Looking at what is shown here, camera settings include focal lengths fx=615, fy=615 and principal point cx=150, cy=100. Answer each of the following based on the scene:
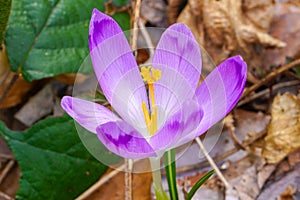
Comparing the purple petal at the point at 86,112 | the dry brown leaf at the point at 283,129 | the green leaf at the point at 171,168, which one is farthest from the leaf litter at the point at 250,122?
the purple petal at the point at 86,112

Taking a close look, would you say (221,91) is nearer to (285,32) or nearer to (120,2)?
(120,2)

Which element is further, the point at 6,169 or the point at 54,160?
the point at 6,169

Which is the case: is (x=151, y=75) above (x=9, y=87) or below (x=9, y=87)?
above

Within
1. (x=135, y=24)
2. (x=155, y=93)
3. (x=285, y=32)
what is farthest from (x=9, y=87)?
(x=285, y=32)

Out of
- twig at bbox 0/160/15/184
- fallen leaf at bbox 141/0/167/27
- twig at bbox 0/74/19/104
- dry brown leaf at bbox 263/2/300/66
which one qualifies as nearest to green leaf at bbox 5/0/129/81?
twig at bbox 0/74/19/104

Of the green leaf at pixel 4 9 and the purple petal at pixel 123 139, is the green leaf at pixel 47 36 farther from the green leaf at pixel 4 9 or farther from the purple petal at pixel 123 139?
the purple petal at pixel 123 139

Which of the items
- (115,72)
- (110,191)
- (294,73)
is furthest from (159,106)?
(294,73)

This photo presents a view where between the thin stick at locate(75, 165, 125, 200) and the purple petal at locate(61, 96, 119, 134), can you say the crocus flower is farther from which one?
the thin stick at locate(75, 165, 125, 200)
